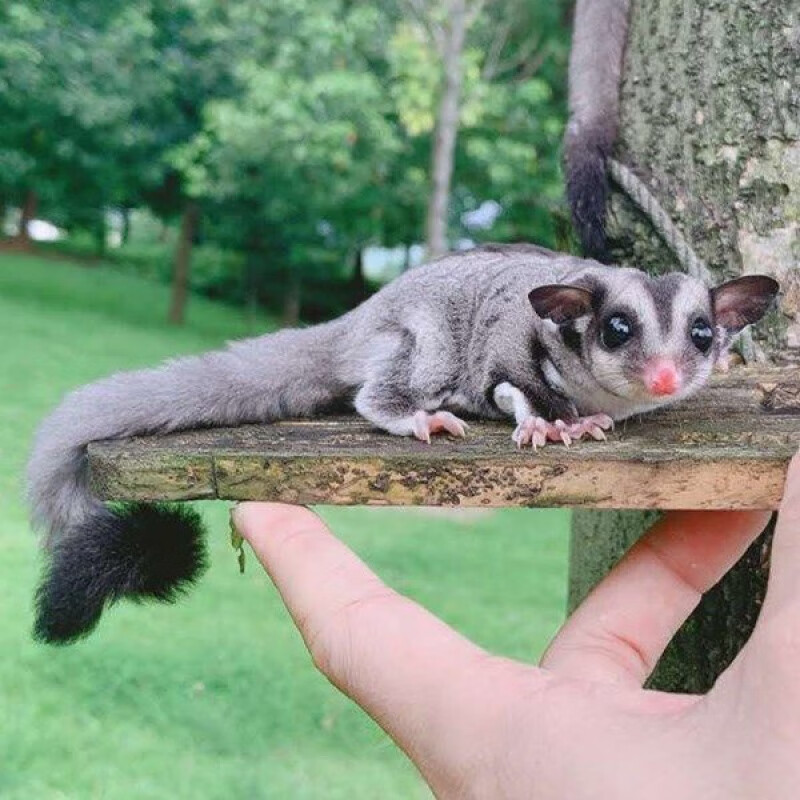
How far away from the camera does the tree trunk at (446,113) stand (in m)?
6.57

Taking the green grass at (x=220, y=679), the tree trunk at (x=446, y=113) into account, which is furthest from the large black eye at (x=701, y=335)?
the tree trunk at (x=446, y=113)

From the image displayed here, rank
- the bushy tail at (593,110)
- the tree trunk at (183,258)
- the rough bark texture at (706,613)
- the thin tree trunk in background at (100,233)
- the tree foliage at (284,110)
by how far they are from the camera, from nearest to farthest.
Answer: the rough bark texture at (706,613), the bushy tail at (593,110), the tree foliage at (284,110), the tree trunk at (183,258), the thin tree trunk in background at (100,233)

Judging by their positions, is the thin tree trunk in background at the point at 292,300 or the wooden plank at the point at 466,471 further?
the thin tree trunk in background at the point at 292,300

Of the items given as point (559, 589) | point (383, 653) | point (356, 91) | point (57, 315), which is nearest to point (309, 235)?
point (57, 315)

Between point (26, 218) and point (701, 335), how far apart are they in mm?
13374

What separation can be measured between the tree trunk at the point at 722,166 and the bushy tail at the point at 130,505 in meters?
0.62

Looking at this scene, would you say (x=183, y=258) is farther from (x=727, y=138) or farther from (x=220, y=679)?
(x=727, y=138)

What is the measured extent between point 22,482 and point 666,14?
1.15 meters

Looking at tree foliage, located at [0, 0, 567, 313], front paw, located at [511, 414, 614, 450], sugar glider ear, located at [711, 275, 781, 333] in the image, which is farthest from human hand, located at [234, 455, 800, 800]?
Result: tree foliage, located at [0, 0, 567, 313]

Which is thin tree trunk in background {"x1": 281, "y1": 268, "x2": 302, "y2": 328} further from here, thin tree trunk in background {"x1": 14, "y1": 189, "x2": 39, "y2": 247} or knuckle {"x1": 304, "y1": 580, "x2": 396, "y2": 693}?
knuckle {"x1": 304, "y1": 580, "x2": 396, "y2": 693}

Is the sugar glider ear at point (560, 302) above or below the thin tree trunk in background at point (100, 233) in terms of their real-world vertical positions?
below

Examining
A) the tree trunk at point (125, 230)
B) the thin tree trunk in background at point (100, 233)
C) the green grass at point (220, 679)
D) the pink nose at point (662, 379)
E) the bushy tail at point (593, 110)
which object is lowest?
the green grass at point (220, 679)

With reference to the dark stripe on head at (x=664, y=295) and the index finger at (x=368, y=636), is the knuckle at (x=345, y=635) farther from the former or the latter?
the dark stripe on head at (x=664, y=295)

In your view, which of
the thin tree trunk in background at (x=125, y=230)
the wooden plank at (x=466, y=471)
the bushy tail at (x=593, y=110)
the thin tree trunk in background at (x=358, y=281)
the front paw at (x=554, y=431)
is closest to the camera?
the wooden plank at (x=466, y=471)
